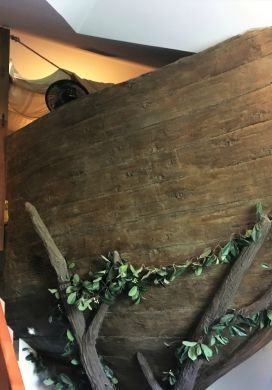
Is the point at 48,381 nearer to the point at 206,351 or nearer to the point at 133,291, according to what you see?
the point at 133,291

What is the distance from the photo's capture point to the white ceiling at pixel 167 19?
212 cm

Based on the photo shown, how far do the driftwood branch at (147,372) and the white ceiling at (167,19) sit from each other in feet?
5.17

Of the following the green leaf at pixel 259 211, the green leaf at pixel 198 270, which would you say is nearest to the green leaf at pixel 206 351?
the green leaf at pixel 198 270

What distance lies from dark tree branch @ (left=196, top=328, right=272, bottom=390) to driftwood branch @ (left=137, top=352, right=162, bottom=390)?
22cm

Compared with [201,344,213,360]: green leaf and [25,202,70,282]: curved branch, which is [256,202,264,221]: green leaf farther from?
[25,202,70,282]: curved branch

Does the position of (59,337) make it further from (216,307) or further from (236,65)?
(236,65)

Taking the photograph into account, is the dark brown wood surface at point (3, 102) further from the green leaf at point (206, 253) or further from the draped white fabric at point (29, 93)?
the green leaf at point (206, 253)

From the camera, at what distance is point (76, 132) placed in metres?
2.47

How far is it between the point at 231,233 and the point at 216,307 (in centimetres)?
32

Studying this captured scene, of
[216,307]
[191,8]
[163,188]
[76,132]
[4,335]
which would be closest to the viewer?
[4,335]

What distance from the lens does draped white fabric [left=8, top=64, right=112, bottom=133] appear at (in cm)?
335

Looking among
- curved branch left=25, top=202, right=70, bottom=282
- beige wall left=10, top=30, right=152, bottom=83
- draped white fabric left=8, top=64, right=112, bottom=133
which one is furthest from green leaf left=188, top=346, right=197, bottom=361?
beige wall left=10, top=30, right=152, bottom=83

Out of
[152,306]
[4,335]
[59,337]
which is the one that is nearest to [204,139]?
[152,306]

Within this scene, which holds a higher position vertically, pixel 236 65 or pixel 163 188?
pixel 236 65
